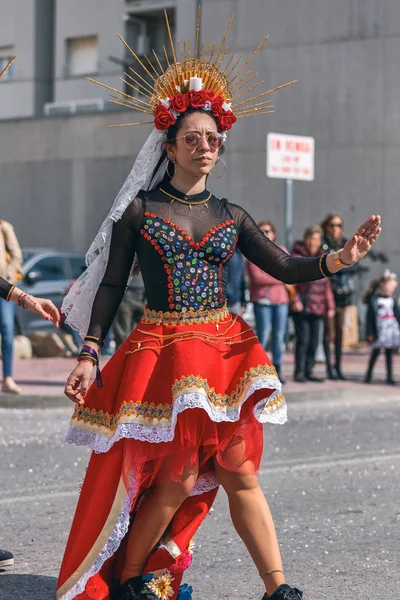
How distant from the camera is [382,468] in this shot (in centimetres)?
813

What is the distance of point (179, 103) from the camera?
4559 mm

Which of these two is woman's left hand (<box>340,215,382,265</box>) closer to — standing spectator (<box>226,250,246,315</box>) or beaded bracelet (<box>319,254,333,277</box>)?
beaded bracelet (<box>319,254,333,277</box>)

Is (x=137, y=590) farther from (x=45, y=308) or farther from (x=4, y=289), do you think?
(x=4, y=289)

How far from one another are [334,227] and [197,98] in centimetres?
889

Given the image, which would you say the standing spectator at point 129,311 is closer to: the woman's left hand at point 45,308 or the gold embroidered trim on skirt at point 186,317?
the woman's left hand at point 45,308

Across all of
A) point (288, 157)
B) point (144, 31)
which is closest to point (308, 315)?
point (288, 157)

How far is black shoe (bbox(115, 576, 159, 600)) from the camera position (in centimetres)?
439

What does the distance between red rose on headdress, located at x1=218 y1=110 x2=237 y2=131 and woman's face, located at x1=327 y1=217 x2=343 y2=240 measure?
8742 millimetres

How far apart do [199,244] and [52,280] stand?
1490 centimetres

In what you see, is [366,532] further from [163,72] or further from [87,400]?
[163,72]

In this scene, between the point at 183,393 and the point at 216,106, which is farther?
the point at 216,106

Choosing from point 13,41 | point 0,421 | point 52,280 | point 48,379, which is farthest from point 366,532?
point 13,41

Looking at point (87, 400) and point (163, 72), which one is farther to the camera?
point (163, 72)

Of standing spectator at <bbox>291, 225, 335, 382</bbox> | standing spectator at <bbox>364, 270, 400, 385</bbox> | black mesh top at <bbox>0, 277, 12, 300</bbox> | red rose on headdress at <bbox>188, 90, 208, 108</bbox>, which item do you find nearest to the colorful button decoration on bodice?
red rose on headdress at <bbox>188, 90, 208, 108</bbox>
